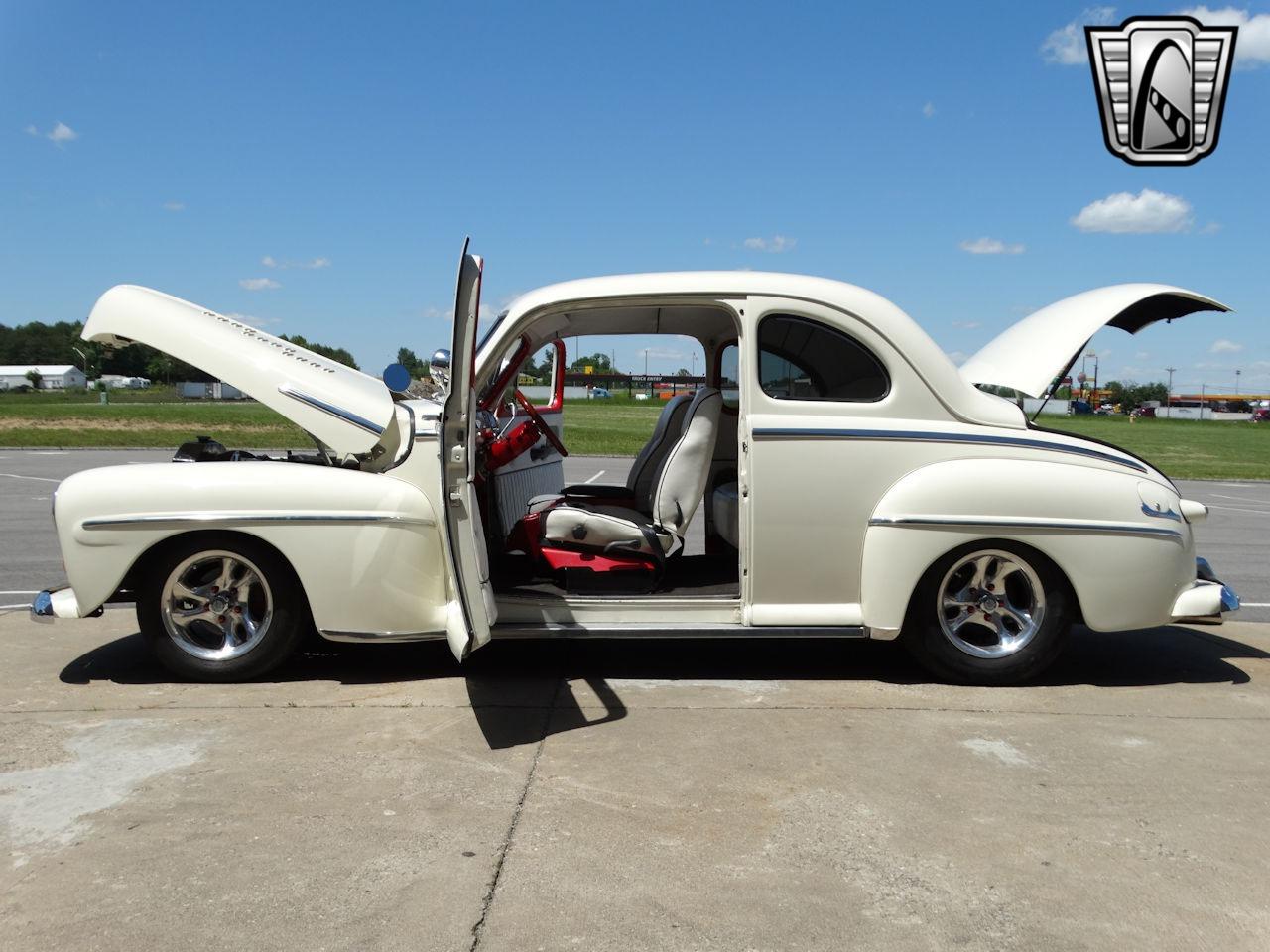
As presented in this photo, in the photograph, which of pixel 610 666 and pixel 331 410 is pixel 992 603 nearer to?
pixel 610 666

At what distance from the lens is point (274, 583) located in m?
4.85

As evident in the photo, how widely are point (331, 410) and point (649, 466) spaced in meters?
1.79

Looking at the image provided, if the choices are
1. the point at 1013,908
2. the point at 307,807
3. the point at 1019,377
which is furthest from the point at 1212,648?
the point at 307,807

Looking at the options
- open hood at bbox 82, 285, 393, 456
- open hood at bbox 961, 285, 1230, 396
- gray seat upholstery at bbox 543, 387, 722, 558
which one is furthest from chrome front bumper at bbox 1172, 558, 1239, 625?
open hood at bbox 82, 285, 393, 456

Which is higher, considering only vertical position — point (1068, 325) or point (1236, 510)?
point (1068, 325)

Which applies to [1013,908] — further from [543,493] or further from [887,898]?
[543,493]

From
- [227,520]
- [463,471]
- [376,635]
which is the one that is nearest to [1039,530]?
[463,471]

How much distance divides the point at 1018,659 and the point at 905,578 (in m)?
0.73

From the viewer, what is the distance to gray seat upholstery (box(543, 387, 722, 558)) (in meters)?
5.24

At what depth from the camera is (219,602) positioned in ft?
16.2

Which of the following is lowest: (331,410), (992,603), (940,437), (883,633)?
(883,633)

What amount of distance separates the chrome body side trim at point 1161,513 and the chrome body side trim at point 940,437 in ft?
0.74

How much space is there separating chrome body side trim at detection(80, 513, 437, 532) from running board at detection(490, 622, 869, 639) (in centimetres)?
75

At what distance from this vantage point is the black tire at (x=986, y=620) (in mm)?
4945
